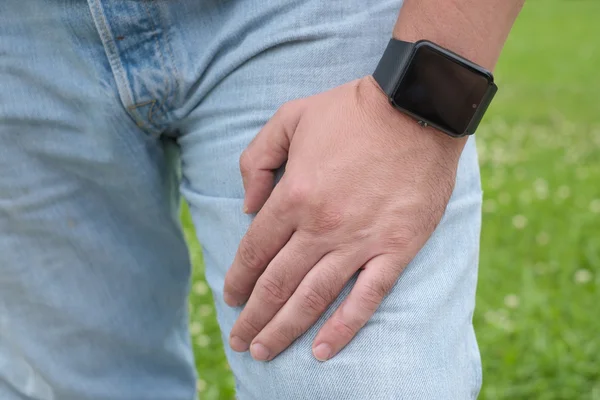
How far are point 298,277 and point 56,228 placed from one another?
59cm

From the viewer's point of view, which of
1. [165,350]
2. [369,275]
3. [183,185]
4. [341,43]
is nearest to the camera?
[369,275]

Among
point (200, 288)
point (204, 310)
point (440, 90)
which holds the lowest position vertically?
point (200, 288)

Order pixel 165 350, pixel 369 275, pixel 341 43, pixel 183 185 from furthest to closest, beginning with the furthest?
1. pixel 165 350
2. pixel 183 185
3. pixel 341 43
4. pixel 369 275

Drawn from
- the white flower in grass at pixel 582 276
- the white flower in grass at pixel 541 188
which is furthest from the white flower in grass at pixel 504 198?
the white flower in grass at pixel 582 276

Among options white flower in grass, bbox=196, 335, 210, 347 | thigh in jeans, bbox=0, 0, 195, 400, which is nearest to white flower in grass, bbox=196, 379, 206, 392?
white flower in grass, bbox=196, 335, 210, 347

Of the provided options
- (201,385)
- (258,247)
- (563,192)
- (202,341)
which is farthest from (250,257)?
(563,192)

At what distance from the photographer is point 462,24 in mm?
1207

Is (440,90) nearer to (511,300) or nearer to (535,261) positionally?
(511,300)

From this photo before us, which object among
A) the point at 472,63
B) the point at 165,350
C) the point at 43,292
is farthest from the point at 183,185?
the point at 472,63

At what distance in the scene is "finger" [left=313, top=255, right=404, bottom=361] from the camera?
118 centimetres

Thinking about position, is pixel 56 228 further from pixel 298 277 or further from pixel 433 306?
pixel 433 306

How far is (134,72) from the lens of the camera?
1362 mm

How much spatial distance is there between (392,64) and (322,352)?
18.4 inches

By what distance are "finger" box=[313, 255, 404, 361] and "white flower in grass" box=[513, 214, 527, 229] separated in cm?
319
